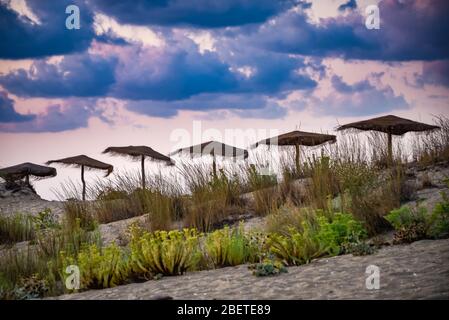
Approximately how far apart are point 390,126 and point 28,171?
14012 millimetres

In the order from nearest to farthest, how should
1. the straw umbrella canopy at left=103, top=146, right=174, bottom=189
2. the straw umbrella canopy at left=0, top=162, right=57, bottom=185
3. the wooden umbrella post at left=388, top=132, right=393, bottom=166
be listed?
the wooden umbrella post at left=388, top=132, right=393, bottom=166
the straw umbrella canopy at left=103, top=146, right=174, bottom=189
the straw umbrella canopy at left=0, top=162, right=57, bottom=185

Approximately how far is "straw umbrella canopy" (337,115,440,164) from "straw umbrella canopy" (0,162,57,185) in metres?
12.5

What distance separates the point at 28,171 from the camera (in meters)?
23.1

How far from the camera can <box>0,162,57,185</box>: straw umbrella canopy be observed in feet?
74.7

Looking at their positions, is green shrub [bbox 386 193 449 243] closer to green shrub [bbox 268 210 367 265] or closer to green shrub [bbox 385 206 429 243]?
green shrub [bbox 385 206 429 243]

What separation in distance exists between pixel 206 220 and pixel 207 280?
13.4 ft

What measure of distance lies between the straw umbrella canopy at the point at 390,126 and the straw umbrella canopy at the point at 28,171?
41.0 feet

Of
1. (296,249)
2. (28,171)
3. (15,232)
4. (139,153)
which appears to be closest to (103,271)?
(296,249)

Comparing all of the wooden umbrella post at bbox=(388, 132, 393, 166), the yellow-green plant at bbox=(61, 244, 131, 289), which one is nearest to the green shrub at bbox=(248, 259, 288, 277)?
the yellow-green plant at bbox=(61, 244, 131, 289)

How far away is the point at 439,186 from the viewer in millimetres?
11188

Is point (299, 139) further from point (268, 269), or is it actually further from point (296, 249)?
point (268, 269)

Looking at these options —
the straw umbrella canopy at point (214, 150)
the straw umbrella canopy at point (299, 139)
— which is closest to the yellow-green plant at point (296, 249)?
the straw umbrella canopy at point (299, 139)

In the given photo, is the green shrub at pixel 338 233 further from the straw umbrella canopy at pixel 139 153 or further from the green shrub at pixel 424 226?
the straw umbrella canopy at pixel 139 153
